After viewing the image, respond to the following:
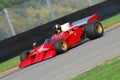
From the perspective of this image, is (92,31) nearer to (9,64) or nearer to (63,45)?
(63,45)

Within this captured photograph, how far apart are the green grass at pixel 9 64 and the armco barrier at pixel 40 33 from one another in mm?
451

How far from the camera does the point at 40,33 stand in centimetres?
2011

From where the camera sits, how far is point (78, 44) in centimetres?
1684

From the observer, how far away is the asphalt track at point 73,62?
11258mm

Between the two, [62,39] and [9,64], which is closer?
[62,39]

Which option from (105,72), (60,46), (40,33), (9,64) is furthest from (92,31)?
(105,72)


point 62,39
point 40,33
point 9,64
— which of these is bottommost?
point 9,64

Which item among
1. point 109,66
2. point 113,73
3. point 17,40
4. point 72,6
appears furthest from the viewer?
point 72,6

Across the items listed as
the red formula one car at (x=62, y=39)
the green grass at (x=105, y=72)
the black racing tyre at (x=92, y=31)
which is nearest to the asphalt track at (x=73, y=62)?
the red formula one car at (x=62, y=39)

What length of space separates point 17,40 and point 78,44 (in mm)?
3255

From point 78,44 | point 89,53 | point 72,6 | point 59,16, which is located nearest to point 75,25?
point 78,44

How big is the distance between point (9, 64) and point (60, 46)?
2.87 meters

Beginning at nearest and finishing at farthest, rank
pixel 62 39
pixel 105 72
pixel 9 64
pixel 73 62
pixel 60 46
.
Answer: pixel 105 72 < pixel 73 62 < pixel 60 46 < pixel 62 39 < pixel 9 64

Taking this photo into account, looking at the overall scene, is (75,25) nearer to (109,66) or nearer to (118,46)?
(118,46)
